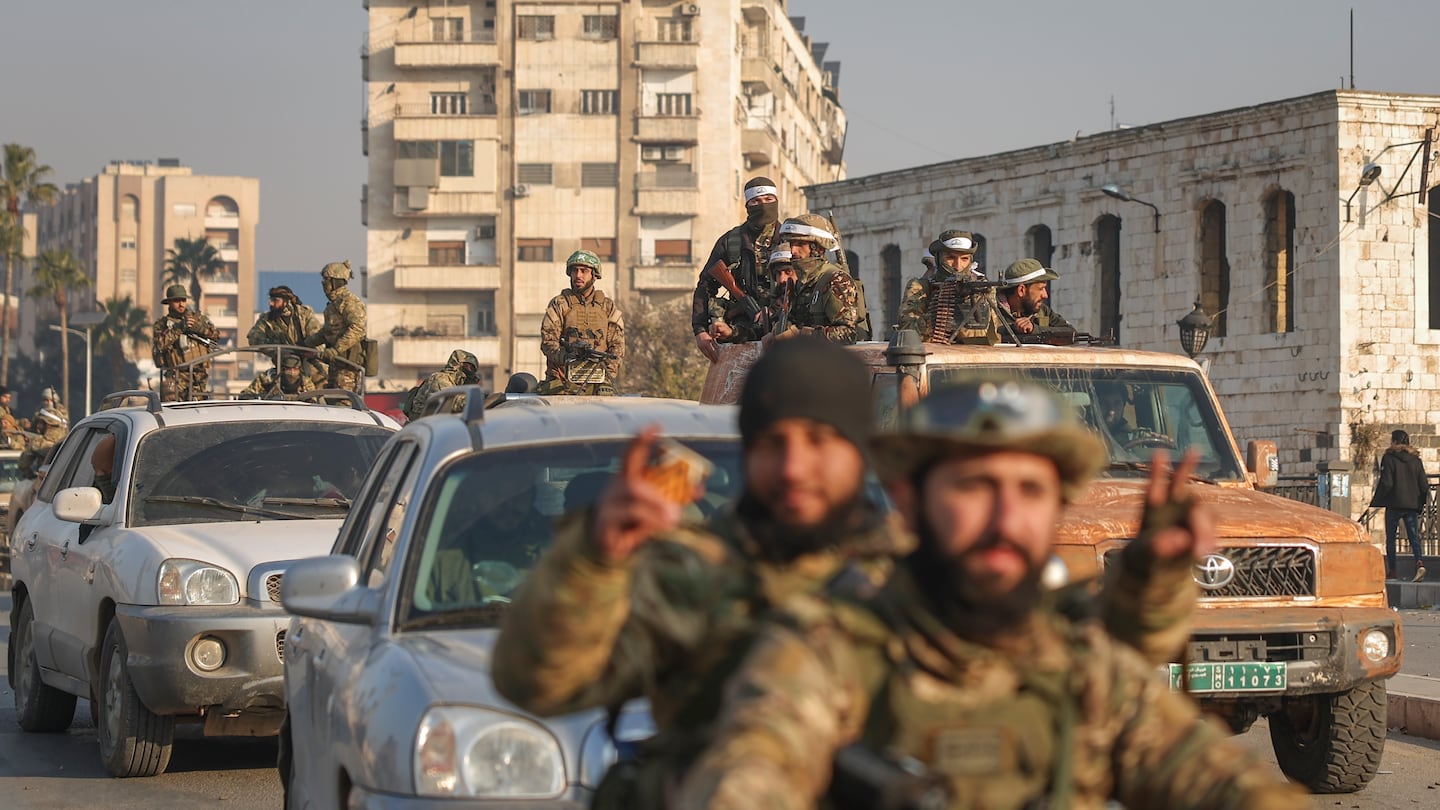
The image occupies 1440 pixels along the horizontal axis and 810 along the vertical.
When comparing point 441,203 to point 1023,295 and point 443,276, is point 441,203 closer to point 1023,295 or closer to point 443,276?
point 443,276

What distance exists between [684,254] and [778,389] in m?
80.2

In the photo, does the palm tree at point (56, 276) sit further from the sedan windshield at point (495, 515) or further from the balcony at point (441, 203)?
the sedan windshield at point (495, 515)

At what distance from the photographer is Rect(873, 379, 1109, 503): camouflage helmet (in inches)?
108

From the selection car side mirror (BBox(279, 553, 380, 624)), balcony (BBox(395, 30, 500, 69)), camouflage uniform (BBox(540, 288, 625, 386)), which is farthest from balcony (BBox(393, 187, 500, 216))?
car side mirror (BBox(279, 553, 380, 624))

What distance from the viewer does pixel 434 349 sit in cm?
8519

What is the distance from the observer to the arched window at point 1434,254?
43656 mm

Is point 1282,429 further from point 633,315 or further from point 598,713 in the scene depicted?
point 598,713

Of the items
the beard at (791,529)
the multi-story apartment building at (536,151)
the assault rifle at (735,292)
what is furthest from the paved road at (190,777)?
the multi-story apartment building at (536,151)

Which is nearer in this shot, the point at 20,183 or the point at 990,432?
the point at 990,432

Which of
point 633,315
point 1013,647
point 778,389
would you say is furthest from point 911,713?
point 633,315

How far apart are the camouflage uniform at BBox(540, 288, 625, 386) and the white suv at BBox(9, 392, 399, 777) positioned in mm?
3169

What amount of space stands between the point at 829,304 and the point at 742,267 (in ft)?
7.03

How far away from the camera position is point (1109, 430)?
9773 mm

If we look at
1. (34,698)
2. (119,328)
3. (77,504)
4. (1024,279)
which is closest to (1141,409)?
(1024,279)
